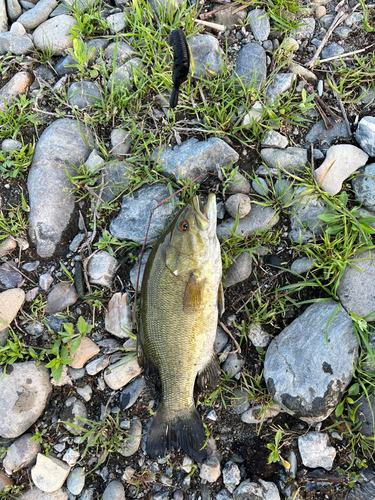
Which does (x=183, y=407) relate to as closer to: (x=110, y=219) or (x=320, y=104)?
(x=110, y=219)

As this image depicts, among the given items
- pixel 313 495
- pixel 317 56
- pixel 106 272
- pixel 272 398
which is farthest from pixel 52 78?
pixel 313 495

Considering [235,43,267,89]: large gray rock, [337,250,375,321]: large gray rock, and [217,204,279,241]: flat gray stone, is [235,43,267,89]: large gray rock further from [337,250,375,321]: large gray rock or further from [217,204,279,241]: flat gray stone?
[337,250,375,321]: large gray rock

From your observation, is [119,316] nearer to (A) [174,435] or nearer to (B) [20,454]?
(A) [174,435]

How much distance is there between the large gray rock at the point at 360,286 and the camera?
3.63m

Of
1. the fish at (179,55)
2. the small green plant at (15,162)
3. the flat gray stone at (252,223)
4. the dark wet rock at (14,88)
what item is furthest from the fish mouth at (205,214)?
the dark wet rock at (14,88)

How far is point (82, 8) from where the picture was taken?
432 centimetres

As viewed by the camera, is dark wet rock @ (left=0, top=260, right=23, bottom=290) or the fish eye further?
dark wet rock @ (left=0, top=260, right=23, bottom=290)

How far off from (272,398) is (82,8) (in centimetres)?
461

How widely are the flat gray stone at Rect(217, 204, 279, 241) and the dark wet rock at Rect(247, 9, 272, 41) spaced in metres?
1.90

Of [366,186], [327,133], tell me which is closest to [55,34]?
[327,133]

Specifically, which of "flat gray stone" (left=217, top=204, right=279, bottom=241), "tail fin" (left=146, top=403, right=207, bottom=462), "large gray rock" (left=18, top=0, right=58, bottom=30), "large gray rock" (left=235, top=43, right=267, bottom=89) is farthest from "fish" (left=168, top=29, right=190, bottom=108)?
"tail fin" (left=146, top=403, right=207, bottom=462)

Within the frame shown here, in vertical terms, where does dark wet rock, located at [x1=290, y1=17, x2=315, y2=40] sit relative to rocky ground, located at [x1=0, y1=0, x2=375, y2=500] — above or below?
above

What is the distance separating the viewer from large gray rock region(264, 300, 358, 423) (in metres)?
3.54

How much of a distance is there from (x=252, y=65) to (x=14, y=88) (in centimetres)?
260
